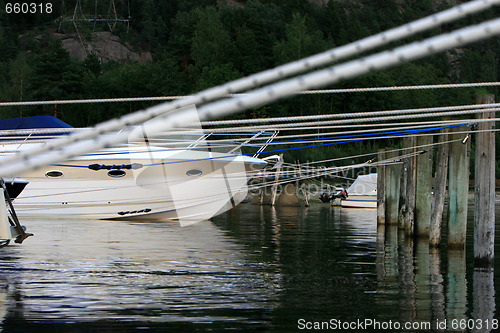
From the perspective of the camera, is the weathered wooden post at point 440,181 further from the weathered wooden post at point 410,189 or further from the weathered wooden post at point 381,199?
the weathered wooden post at point 381,199

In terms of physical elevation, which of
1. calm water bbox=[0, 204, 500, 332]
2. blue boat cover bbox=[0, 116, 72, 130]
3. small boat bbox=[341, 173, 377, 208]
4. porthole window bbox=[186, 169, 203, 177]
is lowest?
small boat bbox=[341, 173, 377, 208]

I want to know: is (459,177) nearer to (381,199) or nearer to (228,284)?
(228,284)

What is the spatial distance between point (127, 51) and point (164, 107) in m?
125

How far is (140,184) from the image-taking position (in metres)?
19.4

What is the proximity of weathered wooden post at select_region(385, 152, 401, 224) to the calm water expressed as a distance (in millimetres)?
4483

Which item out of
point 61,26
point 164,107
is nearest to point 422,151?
point 164,107

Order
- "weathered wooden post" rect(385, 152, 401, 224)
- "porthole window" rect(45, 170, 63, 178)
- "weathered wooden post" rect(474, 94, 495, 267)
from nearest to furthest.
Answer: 1. "weathered wooden post" rect(474, 94, 495, 267)
2. "porthole window" rect(45, 170, 63, 178)
3. "weathered wooden post" rect(385, 152, 401, 224)

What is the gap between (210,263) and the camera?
12.3 metres

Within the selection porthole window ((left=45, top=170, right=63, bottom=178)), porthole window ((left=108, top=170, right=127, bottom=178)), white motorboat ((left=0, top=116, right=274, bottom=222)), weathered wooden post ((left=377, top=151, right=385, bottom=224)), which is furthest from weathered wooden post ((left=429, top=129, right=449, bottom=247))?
porthole window ((left=45, top=170, right=63, bottom=178))

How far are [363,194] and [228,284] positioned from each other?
2998cm

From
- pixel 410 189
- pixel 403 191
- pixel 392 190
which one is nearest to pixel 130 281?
pixel 410 189

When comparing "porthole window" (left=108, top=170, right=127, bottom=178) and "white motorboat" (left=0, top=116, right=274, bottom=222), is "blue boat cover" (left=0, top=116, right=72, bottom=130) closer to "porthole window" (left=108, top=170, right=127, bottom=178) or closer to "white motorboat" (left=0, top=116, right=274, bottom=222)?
"white motorboat" (left=0, top=116, right=274, bottom=222)

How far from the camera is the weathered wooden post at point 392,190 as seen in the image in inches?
848

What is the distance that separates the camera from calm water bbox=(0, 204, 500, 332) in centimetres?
760
